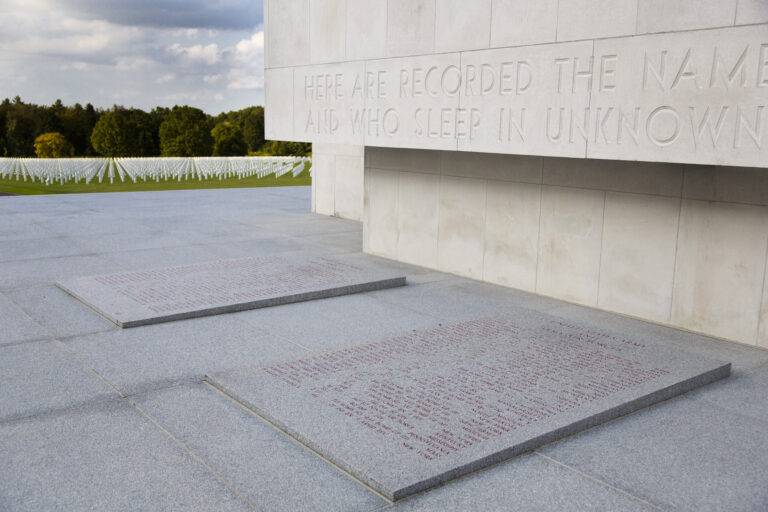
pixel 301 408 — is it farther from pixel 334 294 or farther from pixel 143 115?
pixel 143 115

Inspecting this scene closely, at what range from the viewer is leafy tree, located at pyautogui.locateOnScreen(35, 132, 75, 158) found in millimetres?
63906

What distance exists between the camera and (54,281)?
10328mm

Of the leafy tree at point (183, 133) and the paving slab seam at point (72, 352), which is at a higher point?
the leafy tree at point (183, 133)

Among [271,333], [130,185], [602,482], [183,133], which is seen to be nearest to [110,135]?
[183,133]

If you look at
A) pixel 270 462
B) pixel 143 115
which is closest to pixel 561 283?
pixel 270 462

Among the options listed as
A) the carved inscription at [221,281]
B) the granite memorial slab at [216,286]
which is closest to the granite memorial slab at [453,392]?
the granite memorial slab at [216,286]

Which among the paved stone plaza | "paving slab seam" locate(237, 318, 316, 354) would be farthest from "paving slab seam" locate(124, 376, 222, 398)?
"paving slab seam" locate(237, 318, 316, 354)

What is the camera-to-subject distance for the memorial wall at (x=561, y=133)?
23.1 feet

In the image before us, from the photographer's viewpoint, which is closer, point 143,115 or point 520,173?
point 520,173

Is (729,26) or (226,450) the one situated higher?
(729,26)

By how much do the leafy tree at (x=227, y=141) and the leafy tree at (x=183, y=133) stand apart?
12.0ft

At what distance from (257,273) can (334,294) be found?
1.59 metres

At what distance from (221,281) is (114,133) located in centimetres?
6907

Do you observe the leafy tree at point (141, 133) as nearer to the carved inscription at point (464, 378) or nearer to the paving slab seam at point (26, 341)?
the paving slab seam at point (26, 341)
